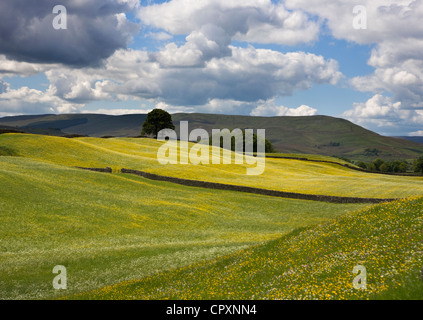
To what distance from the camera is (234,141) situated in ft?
518

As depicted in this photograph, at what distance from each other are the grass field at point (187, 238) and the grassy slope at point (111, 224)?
0.40ft

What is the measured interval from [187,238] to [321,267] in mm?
19719

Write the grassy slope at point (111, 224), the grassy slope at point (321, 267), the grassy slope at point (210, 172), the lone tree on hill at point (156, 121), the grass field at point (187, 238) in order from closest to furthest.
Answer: the grassy slope at point (321, 267), the grass field at point (187, 238), the grassy slope at point (111, 224), the grassy slope at point (210, 172), the lone tree on hill at point (156, 121)

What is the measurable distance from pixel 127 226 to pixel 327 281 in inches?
989

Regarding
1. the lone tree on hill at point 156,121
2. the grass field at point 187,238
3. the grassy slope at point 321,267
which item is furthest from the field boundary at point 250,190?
the lone tree on hill at point 156,121

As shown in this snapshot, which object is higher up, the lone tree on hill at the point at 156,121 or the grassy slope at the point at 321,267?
the lone tree on hill at the point at 156,121

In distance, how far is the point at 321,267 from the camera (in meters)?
15.8

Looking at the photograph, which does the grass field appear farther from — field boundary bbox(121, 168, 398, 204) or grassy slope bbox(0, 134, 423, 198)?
field boundary bbox(121, 168, 398, 204)

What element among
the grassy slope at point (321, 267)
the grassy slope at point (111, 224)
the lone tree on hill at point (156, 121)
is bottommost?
the grassy slope at point (111, 224)

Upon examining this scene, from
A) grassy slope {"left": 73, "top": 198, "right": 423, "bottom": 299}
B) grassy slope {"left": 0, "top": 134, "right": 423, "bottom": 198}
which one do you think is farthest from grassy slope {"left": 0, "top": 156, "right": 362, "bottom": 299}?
grassy slope {"left": 0, "top": 134, "right": 423, "bottom": 198}

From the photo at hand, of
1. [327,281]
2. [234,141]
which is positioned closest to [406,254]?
[327,281]

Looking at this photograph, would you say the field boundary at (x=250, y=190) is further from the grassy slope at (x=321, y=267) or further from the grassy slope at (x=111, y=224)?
the grassy slope at (x=321, y=267)

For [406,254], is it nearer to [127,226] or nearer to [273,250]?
[273,250]

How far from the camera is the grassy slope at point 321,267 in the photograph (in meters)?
13.1
